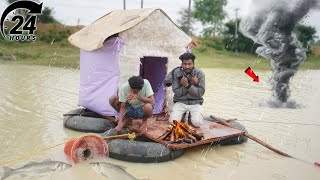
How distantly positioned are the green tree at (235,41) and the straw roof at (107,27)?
21699mm

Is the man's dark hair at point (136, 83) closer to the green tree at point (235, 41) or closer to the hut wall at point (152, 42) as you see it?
the hut wall at point (152, 42)

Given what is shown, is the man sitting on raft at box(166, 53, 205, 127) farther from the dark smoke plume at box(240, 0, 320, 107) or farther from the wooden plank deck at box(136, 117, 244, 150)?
the dark smoke plume at box(240, 0, 320, 107)

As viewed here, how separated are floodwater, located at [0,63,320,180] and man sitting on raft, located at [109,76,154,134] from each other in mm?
979

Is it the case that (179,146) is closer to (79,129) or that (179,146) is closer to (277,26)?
(79,129)

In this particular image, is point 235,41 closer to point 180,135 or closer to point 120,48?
point 120,48

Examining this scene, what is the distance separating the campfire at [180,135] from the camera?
20.2ft

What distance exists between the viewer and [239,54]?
102 ft

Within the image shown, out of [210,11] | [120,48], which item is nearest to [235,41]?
[210,11]

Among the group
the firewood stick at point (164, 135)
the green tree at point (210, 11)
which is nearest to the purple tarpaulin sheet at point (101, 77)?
the firewood stick at point (164, 135)

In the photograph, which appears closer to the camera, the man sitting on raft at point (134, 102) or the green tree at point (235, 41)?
the man sitting on raft at point (134, 102)

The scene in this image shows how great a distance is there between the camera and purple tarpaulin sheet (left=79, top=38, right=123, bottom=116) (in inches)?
295

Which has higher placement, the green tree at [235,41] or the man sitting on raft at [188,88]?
the green tree at [235,41]

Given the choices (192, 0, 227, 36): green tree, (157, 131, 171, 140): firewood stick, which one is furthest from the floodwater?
(192, 0, 227, 36): green tree

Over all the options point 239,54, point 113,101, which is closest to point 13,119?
point 113,101
